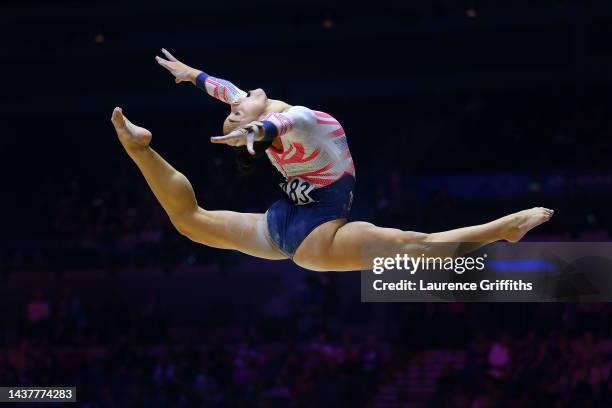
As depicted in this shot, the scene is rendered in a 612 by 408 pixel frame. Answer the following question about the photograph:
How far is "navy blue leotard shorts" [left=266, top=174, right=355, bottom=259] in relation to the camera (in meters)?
6.07

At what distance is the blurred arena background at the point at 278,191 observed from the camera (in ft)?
40.0

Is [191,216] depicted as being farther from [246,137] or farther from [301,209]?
[246,137]

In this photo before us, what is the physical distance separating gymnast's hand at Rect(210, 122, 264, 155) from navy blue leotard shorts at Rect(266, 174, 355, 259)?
99cm

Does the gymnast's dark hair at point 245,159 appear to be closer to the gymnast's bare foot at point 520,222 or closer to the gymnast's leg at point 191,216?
the gymnast's leg at point 191,216

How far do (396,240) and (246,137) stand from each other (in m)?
1.27

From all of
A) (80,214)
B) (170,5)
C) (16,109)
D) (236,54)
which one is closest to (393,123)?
(236,54)

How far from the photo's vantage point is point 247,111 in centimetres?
582

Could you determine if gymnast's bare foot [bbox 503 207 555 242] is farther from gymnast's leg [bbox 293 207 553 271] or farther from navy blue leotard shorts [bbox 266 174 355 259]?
navy blue leotard shorts [bbox 266 174 355 259]

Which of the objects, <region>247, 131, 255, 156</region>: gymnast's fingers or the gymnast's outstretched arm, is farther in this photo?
the gymnast's outstretched arm

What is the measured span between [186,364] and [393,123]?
7.12 meters

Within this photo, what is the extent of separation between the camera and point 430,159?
644 inches

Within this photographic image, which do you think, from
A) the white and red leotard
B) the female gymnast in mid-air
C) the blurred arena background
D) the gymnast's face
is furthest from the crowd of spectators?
the gymnast's face

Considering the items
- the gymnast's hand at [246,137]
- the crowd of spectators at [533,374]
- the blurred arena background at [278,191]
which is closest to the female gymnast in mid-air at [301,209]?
the gymnast's hand at [246,137]

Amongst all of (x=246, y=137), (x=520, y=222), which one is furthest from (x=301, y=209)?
(x=520, y=222)
